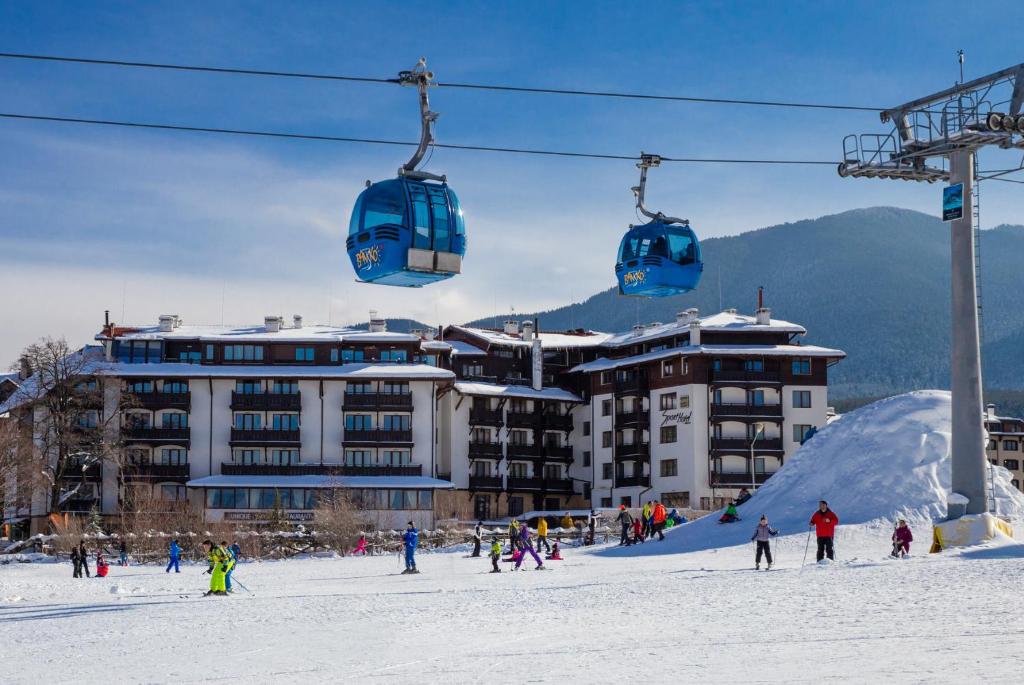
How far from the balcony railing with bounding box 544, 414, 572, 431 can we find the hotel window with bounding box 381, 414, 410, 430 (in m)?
13.9

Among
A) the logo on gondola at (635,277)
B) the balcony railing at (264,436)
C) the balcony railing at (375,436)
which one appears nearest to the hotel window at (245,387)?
the balcony railing at (264,436)

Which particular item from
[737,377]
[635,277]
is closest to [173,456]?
[737,377]

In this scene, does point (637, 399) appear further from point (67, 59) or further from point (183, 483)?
point (67, 59)

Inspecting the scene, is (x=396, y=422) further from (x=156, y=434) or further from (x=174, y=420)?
(x=156, y=434)

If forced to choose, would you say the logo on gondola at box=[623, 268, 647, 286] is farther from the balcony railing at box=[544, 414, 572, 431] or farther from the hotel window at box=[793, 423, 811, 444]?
Answer: the balcony railing at box=[544, 414, 572, 431]

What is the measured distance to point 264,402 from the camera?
9156cm

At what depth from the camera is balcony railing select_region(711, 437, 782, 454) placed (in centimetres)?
9306

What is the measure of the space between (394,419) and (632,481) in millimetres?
17702

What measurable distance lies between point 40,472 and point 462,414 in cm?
3095

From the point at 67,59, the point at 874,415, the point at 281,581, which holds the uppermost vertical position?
the point at 67,59

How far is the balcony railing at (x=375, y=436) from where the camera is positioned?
303 ft

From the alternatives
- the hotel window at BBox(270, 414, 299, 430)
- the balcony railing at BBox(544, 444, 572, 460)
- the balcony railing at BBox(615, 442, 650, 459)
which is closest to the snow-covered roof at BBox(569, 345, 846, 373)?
the balcony railing at BBox(615, 442, 650, 459)

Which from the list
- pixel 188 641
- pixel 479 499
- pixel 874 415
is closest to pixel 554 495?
pixel 479 499

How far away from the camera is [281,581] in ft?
145
